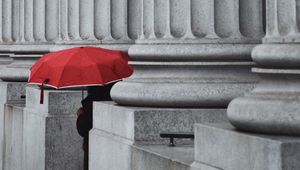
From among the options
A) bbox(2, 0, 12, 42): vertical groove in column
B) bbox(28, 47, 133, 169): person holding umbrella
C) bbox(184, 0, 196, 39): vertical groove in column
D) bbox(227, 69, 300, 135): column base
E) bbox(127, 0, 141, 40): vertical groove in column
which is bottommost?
bbox(227, 69, 300, 135): column base

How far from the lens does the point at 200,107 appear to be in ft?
44.8

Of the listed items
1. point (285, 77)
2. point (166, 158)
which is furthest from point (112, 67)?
point (285, 77)

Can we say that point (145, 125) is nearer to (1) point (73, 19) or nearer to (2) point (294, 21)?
(2) point (294, 21)

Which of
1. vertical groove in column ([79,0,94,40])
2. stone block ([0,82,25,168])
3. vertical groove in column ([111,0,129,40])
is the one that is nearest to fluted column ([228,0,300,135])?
vertical groove in column ([111,0,129,40])

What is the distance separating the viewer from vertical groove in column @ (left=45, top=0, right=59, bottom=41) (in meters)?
22.3

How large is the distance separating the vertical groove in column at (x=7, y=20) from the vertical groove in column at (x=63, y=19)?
6.03 meters

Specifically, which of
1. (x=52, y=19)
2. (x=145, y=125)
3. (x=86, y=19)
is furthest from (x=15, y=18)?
(x=145, y=125)

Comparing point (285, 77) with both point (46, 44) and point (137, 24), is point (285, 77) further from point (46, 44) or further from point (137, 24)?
point (46, 44)

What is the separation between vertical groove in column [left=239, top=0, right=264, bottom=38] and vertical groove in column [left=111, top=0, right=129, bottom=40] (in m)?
4.30

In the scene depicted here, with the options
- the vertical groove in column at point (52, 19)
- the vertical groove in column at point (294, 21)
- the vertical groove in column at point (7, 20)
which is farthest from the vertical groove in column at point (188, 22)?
the vertical groove in column at point (7, 20)

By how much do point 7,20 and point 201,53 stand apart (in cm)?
1346

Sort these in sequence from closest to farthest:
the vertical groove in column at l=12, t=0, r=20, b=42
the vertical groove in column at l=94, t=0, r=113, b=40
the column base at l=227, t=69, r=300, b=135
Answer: the column base at l=227, t=69, r=300, b=135 < the vertical groove in column at l=94, t=0, r=113, b=40 < the vertical groove in column at l=12, t=0, r=20, b=42

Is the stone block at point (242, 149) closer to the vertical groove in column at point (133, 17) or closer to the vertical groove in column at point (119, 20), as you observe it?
the vertical groove in column at point (133, 17)

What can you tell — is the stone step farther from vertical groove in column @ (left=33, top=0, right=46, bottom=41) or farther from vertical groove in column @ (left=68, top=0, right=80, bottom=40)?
vertical groove in column @ (left=33, top=0, right=46, bottom=41)
